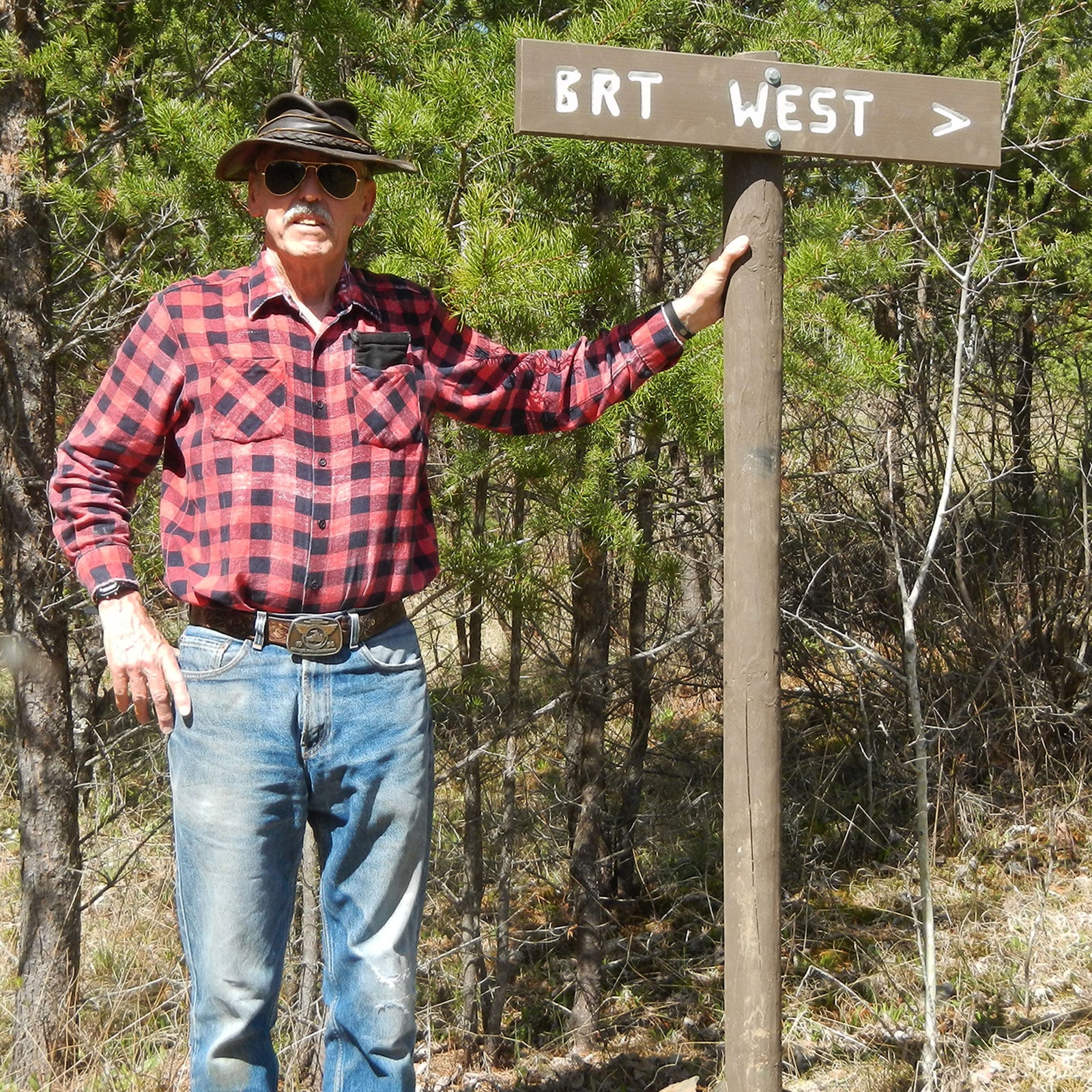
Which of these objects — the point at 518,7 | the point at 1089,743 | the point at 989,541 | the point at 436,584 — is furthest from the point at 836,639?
the point at 518,7

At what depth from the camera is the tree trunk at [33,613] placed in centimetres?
383

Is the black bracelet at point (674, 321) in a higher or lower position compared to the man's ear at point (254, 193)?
lower

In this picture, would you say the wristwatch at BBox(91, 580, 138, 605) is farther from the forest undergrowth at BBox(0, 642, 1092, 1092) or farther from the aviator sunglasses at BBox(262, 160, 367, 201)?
the forest undergrowth at BBox(0, 642, 1092, 1092)

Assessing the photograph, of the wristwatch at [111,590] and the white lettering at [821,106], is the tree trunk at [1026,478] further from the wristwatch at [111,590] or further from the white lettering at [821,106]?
the wristwatch at [111,590]

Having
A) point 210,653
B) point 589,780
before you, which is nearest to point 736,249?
point 210,653

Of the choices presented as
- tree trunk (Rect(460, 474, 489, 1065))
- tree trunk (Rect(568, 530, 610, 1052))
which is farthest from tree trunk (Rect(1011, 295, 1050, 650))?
tree trunk (Rect(460, 474, 489, 1065))

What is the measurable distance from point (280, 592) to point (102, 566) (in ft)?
1.11

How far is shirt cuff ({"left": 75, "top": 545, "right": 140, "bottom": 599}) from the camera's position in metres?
2.23

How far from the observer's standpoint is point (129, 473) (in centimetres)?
234

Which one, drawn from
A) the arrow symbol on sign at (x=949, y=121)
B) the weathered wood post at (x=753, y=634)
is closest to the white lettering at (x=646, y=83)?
the weathered wood post at (x=753, y=634)

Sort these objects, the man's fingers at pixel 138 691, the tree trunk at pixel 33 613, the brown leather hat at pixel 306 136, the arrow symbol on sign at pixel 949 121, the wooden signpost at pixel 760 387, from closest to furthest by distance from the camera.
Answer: the man's fingers at pixel 138 691 → the brown leather hat at pixel 306 136 → the wooden signpost at pixel 760 387 → the arrow symbol on sign at pixel 949 121 → the tree trunk at pixel 33 613

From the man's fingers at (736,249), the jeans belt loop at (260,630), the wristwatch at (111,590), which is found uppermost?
the man's fingers at (736,249)

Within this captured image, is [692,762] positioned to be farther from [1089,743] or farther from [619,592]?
[1089,743]

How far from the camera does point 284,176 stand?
7.74ft
